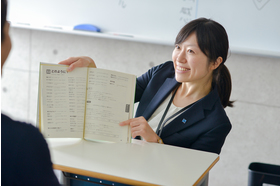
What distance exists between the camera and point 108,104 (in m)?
1.47

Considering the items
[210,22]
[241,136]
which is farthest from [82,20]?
[241,136]

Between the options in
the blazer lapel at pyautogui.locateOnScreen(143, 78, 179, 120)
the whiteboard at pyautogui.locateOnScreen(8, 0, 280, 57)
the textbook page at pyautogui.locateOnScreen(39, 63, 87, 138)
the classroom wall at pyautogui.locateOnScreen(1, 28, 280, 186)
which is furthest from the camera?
the classroom wall at pyautogui.locateOnScreen(1, 28, 280, 186)

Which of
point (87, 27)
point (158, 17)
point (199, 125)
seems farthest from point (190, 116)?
point (87, 27)

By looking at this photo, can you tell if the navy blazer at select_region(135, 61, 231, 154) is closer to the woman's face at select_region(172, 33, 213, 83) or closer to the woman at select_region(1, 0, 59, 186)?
the woman's face at select_region(172, 33, 213, 83)

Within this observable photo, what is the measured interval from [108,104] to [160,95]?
48 centimetres

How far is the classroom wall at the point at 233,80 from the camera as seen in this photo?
8.10 ft

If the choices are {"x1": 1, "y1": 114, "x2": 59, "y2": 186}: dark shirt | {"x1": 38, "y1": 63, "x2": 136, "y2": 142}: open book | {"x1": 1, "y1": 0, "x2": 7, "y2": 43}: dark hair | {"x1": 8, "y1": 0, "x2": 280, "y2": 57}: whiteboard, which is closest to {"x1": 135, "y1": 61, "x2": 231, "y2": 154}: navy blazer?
{"x1": 38, "y1": 63, "x2": 136, "y2": 142}: open book

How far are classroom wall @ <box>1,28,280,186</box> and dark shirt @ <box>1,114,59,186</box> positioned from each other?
6.70 feet

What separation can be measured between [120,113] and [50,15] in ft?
5.69

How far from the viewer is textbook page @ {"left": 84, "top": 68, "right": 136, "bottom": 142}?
1458mm

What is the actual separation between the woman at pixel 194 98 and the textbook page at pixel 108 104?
0.05 meters

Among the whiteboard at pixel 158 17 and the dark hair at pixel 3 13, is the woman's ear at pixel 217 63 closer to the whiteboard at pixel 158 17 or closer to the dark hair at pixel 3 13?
the whiteboard at pixel 158 17

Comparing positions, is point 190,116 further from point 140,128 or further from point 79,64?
point 79,64

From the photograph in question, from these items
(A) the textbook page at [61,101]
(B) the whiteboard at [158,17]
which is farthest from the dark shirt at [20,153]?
(B) the whiteboard at [158,17]
